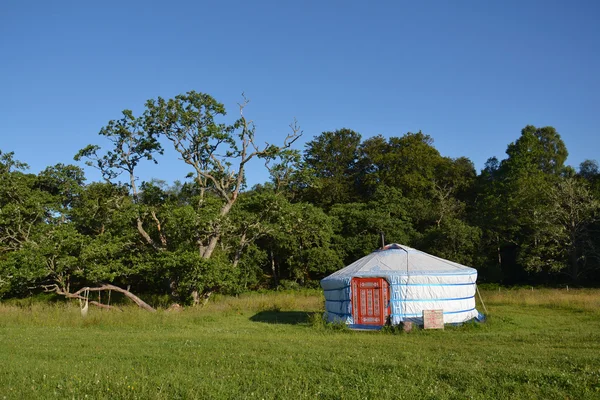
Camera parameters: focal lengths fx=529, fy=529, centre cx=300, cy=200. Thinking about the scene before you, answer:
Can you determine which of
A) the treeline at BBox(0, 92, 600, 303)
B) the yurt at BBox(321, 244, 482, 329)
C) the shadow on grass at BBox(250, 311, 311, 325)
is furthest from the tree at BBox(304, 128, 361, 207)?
the yurt at BBox(321, 244, 482, 329)

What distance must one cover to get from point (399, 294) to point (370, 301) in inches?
29.4

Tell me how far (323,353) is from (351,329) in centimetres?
455

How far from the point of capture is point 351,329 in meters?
12.9

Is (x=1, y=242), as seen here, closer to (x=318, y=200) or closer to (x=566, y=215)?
(x=318, y=200)

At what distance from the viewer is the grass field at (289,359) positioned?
5973 millimetres

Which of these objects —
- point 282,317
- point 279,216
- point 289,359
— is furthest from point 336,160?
point 289,359

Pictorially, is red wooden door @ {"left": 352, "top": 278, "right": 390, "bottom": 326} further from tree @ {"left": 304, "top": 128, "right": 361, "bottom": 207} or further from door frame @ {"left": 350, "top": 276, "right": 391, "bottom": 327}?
tree @ {"left": 304, "top": 128, "right": 361, "bottom": 207}

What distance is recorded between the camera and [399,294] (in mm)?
13258

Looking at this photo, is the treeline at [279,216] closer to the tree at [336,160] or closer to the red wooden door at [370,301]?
the tree at [336,160]

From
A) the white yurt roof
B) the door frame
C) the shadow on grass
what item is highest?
the white yurt roof

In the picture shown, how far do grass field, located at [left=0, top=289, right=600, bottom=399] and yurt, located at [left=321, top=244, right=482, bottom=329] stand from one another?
82 centimetres


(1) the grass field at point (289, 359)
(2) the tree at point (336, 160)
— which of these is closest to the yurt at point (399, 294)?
(1) the grass field at point (289, 359)

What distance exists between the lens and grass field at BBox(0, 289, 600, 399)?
5973 millimetres

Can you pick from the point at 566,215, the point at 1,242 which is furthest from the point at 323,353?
the point at 566,215
